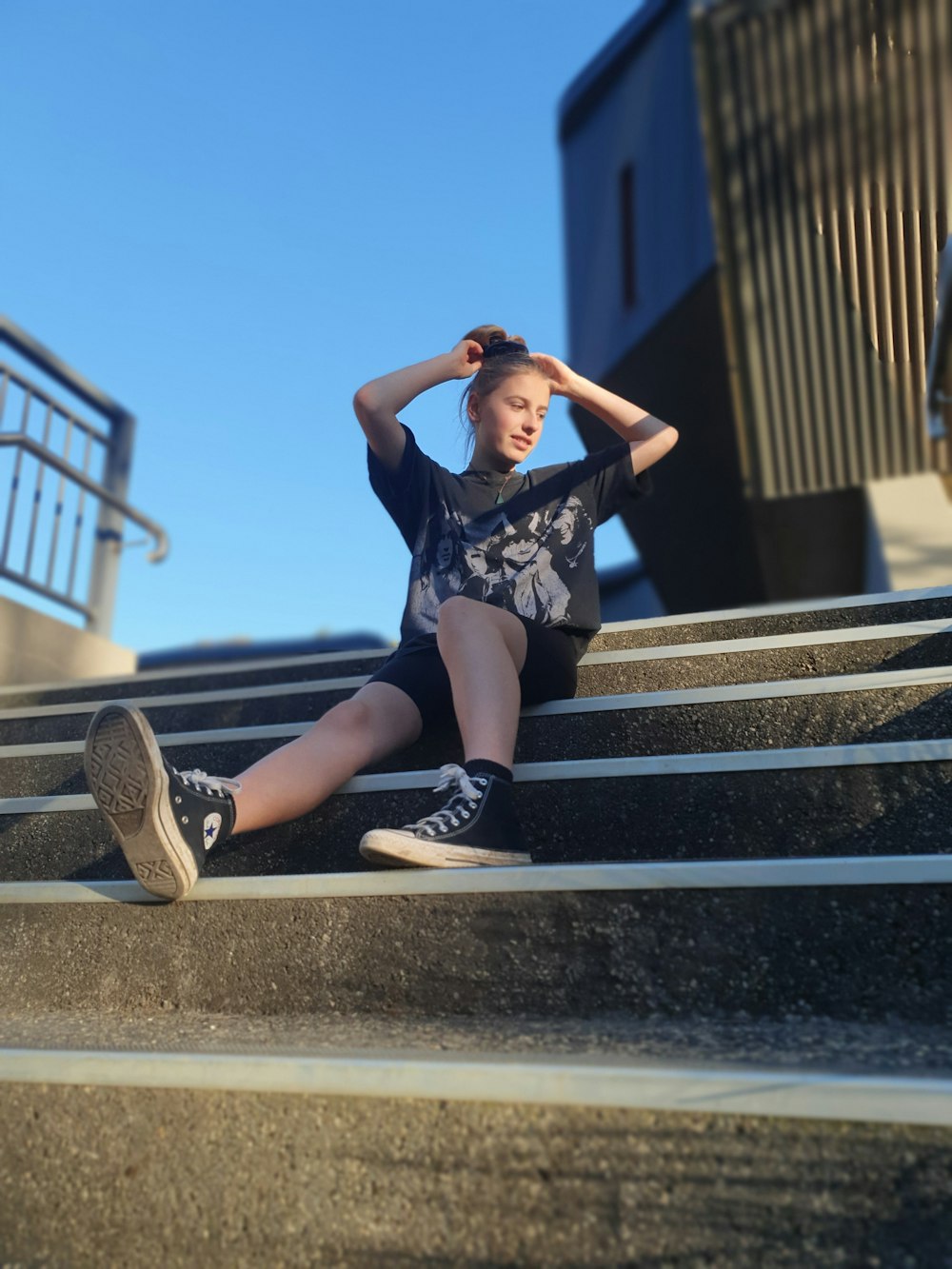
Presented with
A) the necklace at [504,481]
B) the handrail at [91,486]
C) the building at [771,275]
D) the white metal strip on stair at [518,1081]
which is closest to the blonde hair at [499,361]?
the necklace at [504,481]

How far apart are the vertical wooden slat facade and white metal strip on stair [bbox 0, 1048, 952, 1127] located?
2.04 meters

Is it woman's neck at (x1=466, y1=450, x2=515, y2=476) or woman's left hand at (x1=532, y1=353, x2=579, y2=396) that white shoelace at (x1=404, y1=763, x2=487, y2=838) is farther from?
woman's left hand at (x1=532, y1=353, x2=579, y2=396)

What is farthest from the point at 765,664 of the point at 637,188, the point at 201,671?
the point at 637,188

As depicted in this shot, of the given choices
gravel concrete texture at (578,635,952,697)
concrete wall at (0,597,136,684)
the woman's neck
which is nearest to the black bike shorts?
gravel concrete texture at (578,635,952,697)

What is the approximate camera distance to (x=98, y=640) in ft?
10.1

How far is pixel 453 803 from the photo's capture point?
119cm

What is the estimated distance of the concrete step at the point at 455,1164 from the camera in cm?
63

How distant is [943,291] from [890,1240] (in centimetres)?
138

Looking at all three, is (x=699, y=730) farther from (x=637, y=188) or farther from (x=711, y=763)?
(x=637, y=188)

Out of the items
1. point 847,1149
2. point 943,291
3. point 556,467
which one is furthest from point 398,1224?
point 943,291

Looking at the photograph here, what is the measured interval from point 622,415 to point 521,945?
1.11m

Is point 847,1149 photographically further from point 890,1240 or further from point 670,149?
point 670,149

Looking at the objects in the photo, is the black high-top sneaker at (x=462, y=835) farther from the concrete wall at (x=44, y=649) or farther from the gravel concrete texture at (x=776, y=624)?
the concrete wall at (x=44, y=649)

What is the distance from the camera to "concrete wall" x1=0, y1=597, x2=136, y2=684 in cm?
269
